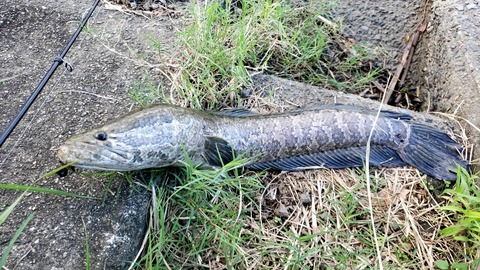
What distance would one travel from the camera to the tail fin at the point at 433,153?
9.04 ft

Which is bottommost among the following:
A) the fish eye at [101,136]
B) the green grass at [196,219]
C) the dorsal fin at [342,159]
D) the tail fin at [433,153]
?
the green grass at [196,219]

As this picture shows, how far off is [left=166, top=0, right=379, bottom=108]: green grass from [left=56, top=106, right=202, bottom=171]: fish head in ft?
1.55

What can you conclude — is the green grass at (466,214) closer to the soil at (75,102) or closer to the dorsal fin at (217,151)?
the soil at (75,102)

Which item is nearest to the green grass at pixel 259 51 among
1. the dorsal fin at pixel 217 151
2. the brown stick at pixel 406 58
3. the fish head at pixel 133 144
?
the brown stick at pixel 406 58

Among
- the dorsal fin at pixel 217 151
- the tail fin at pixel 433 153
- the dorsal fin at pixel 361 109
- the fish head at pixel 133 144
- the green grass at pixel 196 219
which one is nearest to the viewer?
the fish head at pixel 133 144

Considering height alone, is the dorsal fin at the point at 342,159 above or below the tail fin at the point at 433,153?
below

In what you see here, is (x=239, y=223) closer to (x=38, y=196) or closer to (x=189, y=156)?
(x=189, y=156)

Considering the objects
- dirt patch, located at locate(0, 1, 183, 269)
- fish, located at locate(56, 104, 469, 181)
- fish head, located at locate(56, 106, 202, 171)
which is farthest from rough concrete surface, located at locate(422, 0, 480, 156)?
dirt patch, located at locate(0, 1, 183, 269)

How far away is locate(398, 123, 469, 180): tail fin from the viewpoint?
2.76m

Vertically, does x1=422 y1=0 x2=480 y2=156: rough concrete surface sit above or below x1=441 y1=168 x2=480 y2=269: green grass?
above

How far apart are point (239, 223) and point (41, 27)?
1963 millimetres

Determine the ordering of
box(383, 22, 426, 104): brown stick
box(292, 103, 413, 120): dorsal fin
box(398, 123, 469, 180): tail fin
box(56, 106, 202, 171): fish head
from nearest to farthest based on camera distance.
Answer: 1. box(56, 106, 202, 171): fish head
2. box(398, 123, 469, 180): tail fin
3. box(292, 103, 413, 120): dorsal fin
4. box(383, 22, 426, 104): brown stick

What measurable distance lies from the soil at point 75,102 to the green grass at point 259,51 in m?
0.23

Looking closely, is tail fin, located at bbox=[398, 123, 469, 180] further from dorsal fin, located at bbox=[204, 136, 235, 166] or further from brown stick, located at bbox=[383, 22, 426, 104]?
dorsal fin, located at bbox=[204, 136, 235, 166]
